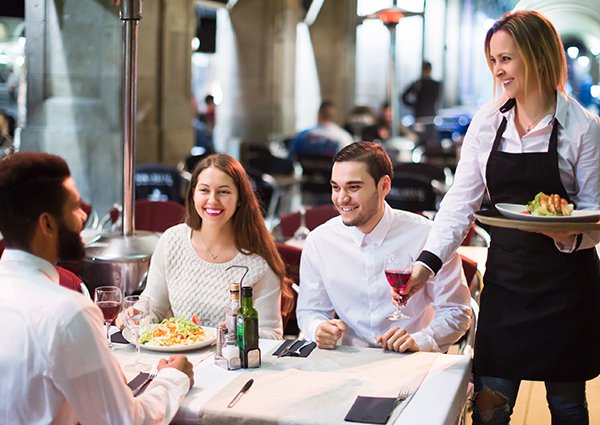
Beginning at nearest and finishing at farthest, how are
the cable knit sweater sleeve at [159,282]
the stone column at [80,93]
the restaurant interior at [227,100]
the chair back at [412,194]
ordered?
the cable knit sweater sleeve at [159,282], the restaurant interior at [227,100], the chair back at [412,194], the stone column at [80,93]

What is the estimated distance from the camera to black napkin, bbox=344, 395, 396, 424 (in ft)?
6.88

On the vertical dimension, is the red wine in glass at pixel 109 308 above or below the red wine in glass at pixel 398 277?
below

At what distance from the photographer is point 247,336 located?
2498 mm

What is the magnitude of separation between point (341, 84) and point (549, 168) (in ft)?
49.5

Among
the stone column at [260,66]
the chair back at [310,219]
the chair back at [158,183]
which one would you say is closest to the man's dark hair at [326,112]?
the stone column at [260,66]

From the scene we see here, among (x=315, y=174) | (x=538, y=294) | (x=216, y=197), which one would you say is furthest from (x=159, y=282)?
(x=315, y=174)

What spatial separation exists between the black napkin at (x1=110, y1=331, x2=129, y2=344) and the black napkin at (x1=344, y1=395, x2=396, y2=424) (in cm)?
91

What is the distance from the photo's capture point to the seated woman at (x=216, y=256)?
10.7ft

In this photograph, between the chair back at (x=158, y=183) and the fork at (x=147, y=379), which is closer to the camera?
the fork at (x=147, y=379)

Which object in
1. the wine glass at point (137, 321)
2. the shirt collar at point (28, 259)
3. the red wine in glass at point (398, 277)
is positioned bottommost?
the wine glass at point (137, 321)

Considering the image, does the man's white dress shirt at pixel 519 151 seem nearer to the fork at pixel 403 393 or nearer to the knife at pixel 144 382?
the fork at pixel 403 393

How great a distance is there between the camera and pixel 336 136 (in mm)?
10477

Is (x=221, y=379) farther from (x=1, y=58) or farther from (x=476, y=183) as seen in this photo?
(x=1, y=58)

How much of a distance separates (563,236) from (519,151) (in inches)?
12.5
